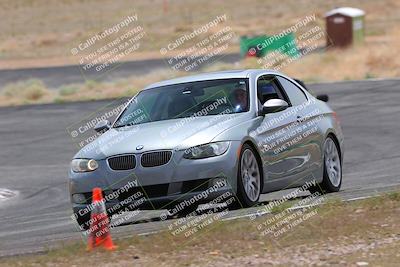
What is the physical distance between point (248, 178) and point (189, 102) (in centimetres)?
134

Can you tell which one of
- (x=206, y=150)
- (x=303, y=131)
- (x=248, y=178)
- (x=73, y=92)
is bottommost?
(x=73, y=92)

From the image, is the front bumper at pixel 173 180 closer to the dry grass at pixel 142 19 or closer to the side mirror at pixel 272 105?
the side mirror at pixel 272 105

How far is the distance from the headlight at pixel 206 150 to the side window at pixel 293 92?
212 cm

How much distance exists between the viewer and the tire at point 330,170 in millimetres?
12797

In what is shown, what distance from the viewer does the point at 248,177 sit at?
1114 centimetres

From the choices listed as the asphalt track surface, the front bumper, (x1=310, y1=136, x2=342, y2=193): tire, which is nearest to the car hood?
the front bumper

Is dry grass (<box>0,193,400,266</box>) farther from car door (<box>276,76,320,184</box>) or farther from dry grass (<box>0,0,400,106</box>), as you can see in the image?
dry grass (<box>0,0,400,106</box>)

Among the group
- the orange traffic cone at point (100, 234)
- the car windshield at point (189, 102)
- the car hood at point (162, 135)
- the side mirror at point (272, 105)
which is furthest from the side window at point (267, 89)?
the orange traffic cone at point (100, 234)

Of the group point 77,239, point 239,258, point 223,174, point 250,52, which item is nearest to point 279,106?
point 223,174

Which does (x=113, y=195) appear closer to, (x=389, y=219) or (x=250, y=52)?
(x=389, y=219)

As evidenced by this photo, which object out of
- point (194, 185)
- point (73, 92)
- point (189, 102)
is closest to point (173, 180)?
point (194, 185)

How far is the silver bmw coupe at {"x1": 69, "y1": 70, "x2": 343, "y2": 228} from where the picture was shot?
10.8m

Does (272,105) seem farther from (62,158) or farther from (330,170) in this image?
(62,158)

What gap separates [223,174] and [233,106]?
1321 millimetres
